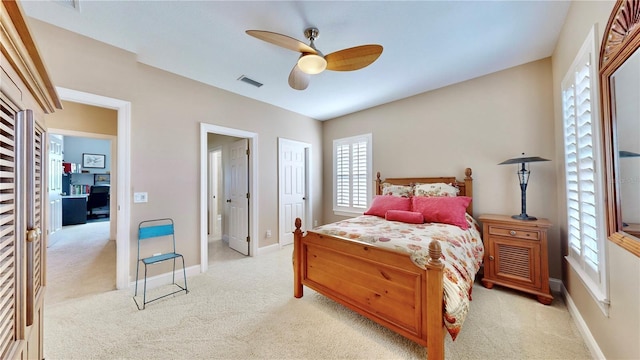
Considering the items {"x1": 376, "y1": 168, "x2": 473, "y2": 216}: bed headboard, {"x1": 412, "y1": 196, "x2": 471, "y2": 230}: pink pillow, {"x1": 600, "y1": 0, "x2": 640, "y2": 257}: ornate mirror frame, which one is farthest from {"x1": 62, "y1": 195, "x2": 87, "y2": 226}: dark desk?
{"x1": 600, "y1": 0, "x2": 640, "y2": 257}: ornate mirror frame

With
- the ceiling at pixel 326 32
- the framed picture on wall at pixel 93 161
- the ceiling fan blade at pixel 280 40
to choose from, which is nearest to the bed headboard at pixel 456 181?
the ceiling at pixel 326 32

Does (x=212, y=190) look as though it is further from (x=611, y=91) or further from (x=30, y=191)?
(x=611, y=91)

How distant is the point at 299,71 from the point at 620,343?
9.51 feet

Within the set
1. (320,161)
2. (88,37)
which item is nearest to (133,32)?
(88,37)

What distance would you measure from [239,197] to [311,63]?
2.85 m

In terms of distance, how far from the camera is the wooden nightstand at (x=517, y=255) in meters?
2.27

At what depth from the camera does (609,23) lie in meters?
1.33

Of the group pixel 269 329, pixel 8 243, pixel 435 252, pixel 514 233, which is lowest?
pixel 269 329

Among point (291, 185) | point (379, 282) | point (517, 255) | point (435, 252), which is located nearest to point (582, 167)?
point (517, 255)

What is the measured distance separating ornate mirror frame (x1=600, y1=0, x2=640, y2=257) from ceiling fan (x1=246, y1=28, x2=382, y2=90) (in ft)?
4.21

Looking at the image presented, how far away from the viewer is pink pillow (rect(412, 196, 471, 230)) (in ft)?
8.53

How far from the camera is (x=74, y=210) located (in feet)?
20.7

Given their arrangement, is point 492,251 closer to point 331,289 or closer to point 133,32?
point 331,289

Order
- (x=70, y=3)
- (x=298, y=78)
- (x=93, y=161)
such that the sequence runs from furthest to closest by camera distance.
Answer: (x=93, y=161) → (x=298, y=78) → (x=70, y=3)
